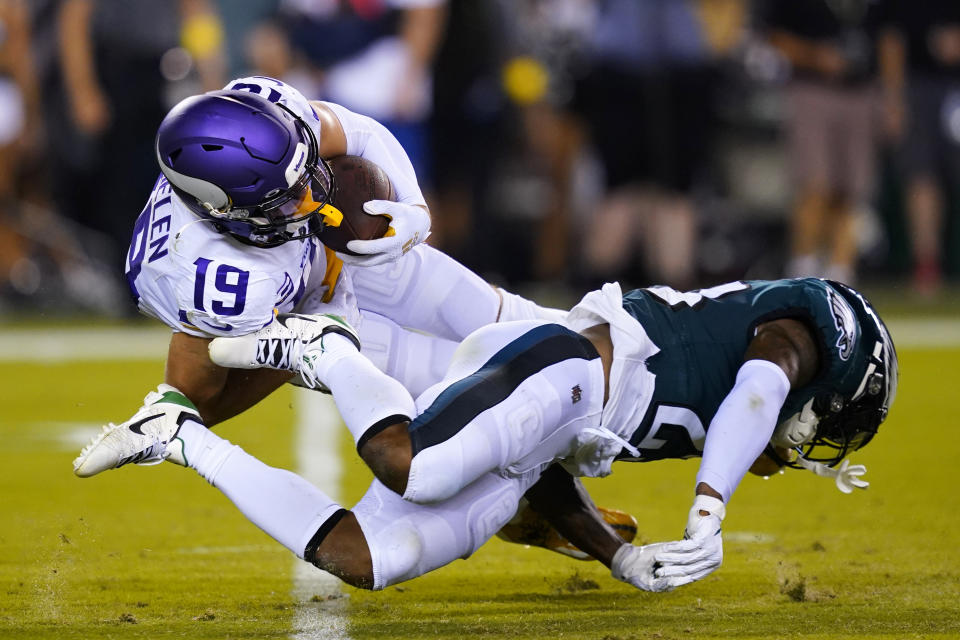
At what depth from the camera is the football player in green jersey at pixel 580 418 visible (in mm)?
2953

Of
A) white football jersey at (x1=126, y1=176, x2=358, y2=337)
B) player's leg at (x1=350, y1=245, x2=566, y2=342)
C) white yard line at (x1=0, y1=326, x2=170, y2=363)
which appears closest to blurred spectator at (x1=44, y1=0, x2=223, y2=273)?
white yard line at (x1=0, y1=326, x2=170, y2=363)

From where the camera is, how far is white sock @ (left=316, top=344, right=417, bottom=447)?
118 inches

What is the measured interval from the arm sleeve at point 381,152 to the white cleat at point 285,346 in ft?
1.60

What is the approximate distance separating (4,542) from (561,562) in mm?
1421

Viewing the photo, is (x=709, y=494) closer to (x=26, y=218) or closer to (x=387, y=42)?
(x=387, y=42)

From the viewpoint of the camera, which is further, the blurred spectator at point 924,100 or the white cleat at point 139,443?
the blurred spectator at point 924,100

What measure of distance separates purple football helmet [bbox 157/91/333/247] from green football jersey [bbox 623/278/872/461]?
0.80m

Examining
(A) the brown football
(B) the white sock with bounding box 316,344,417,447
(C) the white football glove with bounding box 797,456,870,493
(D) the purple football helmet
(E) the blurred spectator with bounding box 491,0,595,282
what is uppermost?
(D) the purple football helmet

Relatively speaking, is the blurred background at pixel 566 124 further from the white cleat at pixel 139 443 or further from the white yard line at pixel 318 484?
the white cleat at pixel 139 443

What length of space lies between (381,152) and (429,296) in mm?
444

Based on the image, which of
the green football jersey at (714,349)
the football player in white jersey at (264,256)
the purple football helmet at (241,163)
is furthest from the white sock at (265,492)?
the green football jersey at (714,349)

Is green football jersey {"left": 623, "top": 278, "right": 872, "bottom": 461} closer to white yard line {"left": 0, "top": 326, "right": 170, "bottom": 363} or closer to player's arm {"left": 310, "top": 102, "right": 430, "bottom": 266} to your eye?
player's arm {"left": 310, "top": 102, "right": 430, "bottom": 266}

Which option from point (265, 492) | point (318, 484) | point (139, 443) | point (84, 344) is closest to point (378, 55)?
point (84, 344)

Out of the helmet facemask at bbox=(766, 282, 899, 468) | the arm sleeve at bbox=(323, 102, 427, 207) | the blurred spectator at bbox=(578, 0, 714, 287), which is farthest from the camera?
the blurred spectator at bbox=(578, 0, 714, 287)
